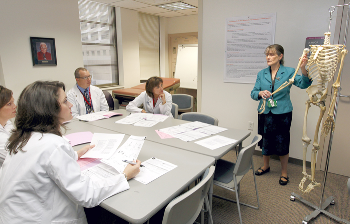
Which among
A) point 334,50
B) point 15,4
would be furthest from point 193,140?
point 15,4

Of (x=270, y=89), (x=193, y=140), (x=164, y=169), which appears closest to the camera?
(x=164, y=169)

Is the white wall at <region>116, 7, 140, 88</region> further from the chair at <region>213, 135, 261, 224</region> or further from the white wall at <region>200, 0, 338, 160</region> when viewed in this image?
the chair at <region>213, 135, 261, 224</region>

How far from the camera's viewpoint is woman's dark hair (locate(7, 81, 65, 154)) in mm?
1059

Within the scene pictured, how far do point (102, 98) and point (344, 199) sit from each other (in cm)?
316

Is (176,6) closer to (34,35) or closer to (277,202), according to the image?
(34,35)

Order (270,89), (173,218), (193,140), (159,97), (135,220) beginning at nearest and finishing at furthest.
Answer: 1. (135,220)
2. (173,218)
3. (193,140)
4. (270,89)
5. (159,97)

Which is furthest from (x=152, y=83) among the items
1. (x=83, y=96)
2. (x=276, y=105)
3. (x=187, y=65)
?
(x=187, y=65)

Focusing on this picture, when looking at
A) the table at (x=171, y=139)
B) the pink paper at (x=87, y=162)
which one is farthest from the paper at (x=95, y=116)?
the pink paper at (x=87, y=162)

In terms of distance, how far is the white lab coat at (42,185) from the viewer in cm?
99

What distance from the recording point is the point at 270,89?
2.54 meters

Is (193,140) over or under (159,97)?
under

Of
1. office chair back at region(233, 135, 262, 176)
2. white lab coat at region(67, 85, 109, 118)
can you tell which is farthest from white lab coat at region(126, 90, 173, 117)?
office chair back at region(233, 135, 262, 176)

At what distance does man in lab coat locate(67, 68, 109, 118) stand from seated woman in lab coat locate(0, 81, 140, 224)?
1954mm

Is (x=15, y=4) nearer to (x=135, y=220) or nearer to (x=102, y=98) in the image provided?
(x=102, y=98)
